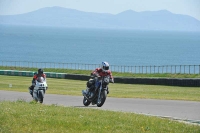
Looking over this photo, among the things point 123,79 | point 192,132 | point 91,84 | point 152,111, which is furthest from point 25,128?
point 123,79

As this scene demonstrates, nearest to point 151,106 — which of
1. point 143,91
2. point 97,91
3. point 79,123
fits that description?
point 97,91

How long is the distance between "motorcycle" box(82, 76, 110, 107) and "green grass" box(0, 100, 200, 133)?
18.2 ft

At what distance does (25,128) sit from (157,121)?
3.54 metres

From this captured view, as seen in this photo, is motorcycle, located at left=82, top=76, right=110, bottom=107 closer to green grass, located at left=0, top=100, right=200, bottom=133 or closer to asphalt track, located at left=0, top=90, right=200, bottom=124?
asphalt track, located at left=0, top=90, right=200, bottom=124

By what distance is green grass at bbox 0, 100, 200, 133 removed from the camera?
13.2 metres

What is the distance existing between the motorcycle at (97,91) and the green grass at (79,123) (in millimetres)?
5535

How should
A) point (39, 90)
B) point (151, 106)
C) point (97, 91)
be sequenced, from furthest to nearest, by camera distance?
1. point (39, 90)
2. point (97, 91)
3. point (151, 106)

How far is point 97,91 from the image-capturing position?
21.8 m

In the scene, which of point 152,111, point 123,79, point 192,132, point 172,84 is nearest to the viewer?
point 192,132

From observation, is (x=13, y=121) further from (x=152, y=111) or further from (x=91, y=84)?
(x=91, y=84)

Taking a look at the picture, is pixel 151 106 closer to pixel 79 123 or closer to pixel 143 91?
pixel 79 123

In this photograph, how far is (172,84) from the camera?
125ft

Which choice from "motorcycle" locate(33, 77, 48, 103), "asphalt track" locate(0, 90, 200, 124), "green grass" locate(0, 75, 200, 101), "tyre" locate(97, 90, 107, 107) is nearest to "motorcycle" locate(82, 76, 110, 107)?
"tyre" locate(97, 90, 107, 107)

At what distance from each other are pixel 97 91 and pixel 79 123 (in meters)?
7.91
